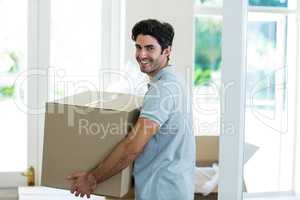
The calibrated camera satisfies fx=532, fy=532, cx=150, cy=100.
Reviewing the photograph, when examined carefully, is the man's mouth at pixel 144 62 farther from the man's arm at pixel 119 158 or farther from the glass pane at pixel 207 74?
the glass pane at pixel 207 74

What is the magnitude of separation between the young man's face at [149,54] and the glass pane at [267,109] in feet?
1.82

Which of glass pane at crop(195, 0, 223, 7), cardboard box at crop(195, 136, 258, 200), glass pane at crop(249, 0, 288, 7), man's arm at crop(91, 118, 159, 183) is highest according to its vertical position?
glass pane at crop(195, 0, 223, 7)

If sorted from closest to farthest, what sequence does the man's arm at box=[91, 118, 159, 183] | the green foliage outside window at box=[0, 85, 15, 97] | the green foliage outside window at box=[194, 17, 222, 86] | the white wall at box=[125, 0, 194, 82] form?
the man's arm at box=[91, 118, 159, 183] < the white wall at box=[125, 0, 194, 82] < the green foliage outside window at box=[0, 85, 15, 97] < the green foliage outside window at box=[194, 17, 222, 86]

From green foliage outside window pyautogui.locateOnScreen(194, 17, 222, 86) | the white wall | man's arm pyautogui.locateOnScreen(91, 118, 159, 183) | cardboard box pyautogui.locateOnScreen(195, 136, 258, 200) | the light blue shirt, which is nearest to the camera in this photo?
man's arm pyautogui.locateOnScreen(91, 118, 159, 183)

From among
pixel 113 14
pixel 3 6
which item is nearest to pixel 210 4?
pixel 113 14

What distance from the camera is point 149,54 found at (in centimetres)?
212

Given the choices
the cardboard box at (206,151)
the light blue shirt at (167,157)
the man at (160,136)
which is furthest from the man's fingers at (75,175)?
the cardboard box at (206,151)

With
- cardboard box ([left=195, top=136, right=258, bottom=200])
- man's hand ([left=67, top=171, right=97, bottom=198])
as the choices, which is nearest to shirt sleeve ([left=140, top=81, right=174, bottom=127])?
man's hand ([left=67, top=171, right=97, bottom=198])

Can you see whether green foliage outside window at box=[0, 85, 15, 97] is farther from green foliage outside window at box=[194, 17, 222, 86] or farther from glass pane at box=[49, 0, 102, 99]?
green foliage outside window at box=[194, 17, 222, 86]

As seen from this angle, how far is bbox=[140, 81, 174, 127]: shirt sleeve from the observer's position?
6.51 ft

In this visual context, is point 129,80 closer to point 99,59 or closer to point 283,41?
point 99,59

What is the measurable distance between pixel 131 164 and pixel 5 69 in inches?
60.4

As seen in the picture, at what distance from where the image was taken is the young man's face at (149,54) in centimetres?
212

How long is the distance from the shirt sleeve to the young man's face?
0.13 metres
